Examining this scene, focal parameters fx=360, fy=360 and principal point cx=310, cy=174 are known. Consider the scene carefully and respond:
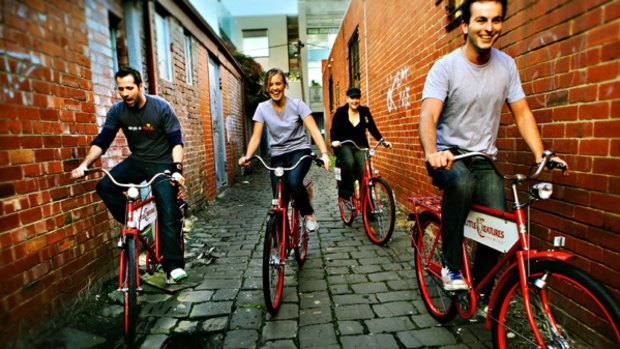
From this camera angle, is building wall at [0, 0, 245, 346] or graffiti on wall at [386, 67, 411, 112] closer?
building wall at [0, 0, 245, 346]

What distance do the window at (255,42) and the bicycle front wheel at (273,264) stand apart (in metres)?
24.5

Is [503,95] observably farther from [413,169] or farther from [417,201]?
[413,169]

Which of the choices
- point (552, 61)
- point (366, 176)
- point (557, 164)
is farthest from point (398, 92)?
point (557, 164)

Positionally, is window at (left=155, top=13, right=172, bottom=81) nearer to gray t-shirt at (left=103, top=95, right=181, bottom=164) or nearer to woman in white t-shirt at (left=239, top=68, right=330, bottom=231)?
gray t-shirt at (left=103, top=95, right=181, bottom=164)

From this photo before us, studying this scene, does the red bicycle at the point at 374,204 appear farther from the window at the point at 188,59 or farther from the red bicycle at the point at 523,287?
the window at the point at 188,59

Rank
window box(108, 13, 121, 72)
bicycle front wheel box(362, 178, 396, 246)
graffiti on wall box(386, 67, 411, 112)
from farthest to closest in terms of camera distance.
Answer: graffiti on wall box(386, 67, 411, 112) < bicycle front wheel box(362, 178, 396, 246) < window box(108, 13, 121, 72)

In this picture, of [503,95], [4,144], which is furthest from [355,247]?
[4,144]

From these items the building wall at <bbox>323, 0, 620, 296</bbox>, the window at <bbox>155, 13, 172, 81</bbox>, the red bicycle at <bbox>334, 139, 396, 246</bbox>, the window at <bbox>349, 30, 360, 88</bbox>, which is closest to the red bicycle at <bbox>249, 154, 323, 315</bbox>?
the red bicycle at <bbox>334, 139, 396, 246</bbox>

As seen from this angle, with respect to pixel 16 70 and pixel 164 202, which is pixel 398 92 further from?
pixel 16 70

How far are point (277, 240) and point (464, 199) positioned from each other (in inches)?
63.0

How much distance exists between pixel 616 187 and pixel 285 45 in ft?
83.8

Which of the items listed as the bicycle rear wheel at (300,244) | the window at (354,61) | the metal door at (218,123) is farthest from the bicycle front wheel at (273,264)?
the window at (354,61)

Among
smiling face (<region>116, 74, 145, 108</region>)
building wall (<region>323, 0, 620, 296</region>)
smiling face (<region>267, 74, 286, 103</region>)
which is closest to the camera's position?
building wall (<region>323, 0, 620, 296</region>)

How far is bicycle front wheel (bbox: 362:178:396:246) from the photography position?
4.37 m
